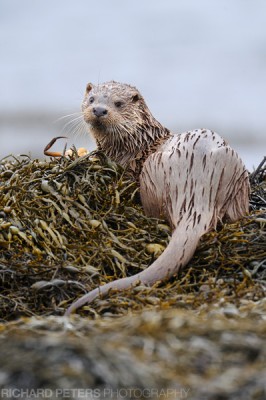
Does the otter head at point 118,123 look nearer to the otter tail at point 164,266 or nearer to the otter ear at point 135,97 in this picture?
the otter ear at point 135,97

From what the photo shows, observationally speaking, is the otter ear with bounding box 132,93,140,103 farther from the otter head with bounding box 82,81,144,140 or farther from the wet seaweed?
the wet seaweed

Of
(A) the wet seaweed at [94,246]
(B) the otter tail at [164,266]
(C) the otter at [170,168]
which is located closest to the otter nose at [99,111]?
(C) the otter at [170,168]

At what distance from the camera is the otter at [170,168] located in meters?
2.80

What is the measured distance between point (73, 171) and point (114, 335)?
1.52 m

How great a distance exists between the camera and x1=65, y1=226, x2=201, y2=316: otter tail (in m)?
2.38

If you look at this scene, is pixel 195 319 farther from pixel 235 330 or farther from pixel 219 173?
pixel 219 173

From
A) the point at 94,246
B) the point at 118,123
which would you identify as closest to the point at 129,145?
the point at 118,123

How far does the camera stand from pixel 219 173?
9.96 ft

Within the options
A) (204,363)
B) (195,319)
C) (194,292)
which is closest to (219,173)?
(194,292)

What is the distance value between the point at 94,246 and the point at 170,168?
17.7 inches

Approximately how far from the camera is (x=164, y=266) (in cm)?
262

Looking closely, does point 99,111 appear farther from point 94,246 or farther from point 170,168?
point 94,246

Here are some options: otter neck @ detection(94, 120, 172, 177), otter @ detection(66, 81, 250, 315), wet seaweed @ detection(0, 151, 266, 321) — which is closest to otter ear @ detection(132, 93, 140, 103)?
otter @ detection(66, 81, 250, 315)

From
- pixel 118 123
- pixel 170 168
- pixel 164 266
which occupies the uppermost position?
pixel 118 123
